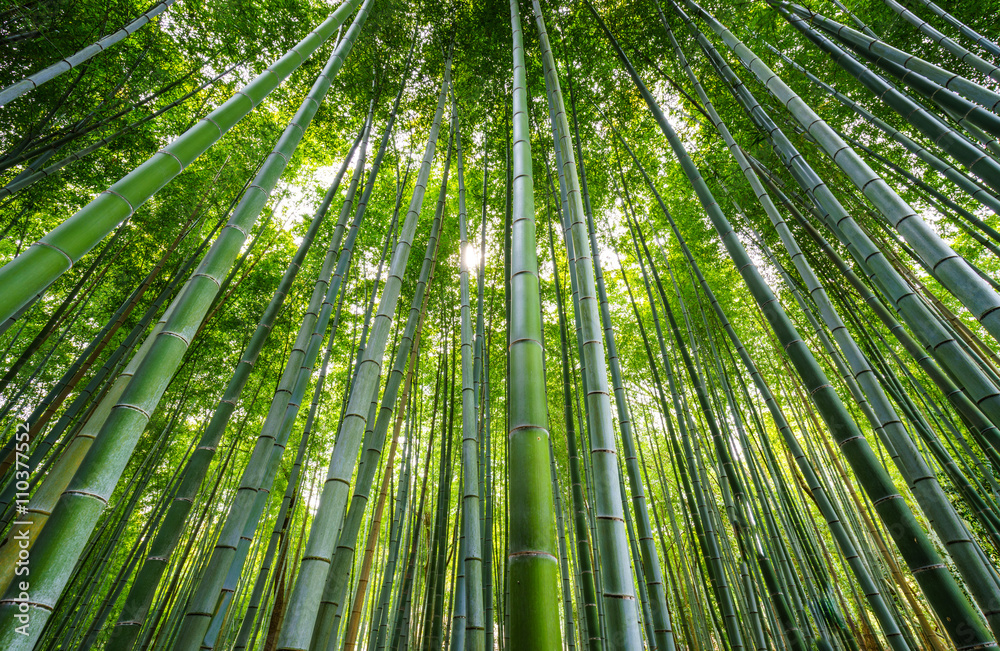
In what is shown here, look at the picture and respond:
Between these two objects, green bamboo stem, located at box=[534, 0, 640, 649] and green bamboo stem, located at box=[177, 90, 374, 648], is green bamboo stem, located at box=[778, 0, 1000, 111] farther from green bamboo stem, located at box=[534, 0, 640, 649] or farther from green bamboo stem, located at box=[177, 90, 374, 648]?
green bamboo stem, located at box=[177, 90, 374, 648]

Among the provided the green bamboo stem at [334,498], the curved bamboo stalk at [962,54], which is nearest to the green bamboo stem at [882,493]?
the curved bamboo stalk at [962,54]

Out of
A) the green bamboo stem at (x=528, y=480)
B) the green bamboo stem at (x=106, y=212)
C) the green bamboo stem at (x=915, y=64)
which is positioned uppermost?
the green bamboo stem at (x=915, y=64)

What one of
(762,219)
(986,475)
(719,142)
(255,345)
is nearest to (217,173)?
(255,345)

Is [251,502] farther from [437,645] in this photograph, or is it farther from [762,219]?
[762,219]

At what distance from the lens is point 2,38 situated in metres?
3.24

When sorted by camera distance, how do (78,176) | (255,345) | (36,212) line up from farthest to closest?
(36,212), (78,176), (255,345)

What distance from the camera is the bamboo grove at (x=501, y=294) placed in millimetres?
1182

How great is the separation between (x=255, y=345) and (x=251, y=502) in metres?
0.73

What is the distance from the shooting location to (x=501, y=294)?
216 inches

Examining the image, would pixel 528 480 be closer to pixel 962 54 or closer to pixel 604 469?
pixel 604 469

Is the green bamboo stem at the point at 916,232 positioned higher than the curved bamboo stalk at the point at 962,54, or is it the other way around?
the curved bamboo stalk at the point at 962,54

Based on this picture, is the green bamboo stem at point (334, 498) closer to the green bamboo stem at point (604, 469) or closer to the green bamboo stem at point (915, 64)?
the green bamboo stem at point (604, 469)

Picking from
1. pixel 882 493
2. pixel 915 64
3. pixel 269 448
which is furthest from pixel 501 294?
pixel 882 493

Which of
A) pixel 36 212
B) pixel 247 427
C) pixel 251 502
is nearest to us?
pixel 251 502
